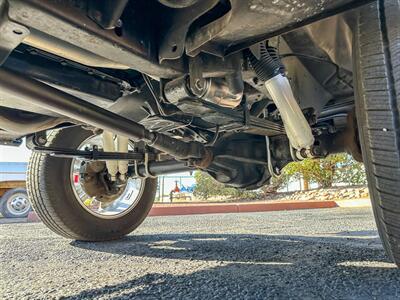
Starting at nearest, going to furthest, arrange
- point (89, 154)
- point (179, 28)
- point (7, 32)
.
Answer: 1. point (7, 32)
2. point (179, 28)
3. point (89, 154)

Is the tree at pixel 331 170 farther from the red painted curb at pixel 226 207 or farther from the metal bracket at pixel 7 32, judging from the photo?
the metal bracket at pixel 7 32

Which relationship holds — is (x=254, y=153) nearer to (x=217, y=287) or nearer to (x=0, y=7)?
(x=217, y=287)

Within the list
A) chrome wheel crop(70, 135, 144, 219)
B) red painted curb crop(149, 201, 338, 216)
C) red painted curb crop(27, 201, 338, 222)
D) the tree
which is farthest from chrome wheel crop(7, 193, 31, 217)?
the tree

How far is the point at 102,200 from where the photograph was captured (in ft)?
8.52

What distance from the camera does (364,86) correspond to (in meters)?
1.11

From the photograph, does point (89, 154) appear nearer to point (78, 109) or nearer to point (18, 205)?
point (78, 109)

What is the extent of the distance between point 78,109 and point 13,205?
736 cm

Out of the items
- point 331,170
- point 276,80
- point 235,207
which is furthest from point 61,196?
point 331,170

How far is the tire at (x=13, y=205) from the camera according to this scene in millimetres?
7430

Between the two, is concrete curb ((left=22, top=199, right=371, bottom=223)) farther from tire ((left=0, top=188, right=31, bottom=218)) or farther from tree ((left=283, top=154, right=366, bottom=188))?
tree ((left=283, top=154, right=366, bottom=188))

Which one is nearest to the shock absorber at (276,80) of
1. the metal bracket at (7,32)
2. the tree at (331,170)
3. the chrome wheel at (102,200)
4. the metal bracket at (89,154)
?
the metal bracket at (7,32)

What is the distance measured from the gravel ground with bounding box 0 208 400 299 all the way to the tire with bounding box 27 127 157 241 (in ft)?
0.40

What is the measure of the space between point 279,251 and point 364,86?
1.10 meters

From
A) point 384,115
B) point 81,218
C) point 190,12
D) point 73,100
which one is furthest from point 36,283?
point 384,115
